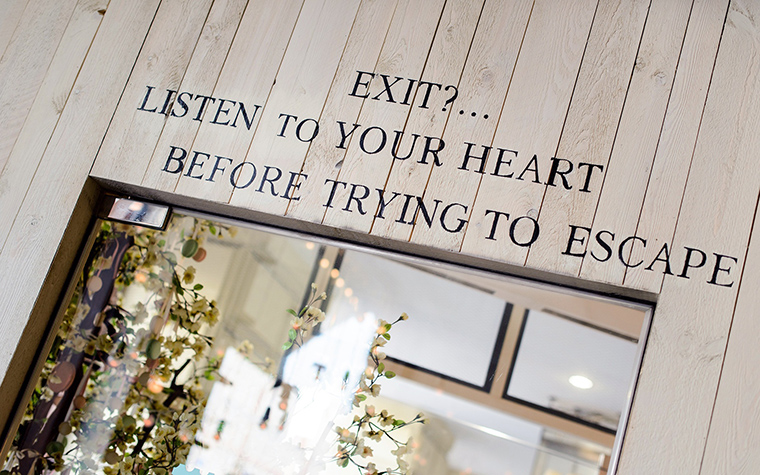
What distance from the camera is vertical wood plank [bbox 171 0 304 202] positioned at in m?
1.83

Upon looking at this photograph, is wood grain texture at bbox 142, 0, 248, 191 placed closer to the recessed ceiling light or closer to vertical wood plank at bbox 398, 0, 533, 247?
vertical wood plank at bbox 398, 0, 533, 247

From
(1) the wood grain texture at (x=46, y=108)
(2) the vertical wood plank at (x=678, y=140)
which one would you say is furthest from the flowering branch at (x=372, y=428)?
(1) the wood grain texture at (x=46, y=108)

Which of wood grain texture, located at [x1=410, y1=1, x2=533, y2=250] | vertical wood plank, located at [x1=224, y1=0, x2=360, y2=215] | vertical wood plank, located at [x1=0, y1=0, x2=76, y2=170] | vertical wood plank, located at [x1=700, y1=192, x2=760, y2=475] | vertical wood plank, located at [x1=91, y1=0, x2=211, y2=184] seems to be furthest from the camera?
→ vertical wood plank, located at [x1=0, y1=0, x2=76, y2=170]

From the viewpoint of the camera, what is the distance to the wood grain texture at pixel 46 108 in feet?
6.40

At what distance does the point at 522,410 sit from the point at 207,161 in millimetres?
1060

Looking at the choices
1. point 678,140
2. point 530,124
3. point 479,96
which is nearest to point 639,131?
point 678,140

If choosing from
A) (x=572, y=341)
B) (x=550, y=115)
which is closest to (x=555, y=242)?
(x=572, y=341)

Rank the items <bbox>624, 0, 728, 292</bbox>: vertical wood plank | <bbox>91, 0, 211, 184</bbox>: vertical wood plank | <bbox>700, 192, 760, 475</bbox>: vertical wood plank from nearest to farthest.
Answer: <bbox>700, 192, 760, 475</bbox>: vertical wood plank, <bbox>624, 0, 728, 292</bbox>: vertical wood plank, <bbox>91, 0, 211, 184</bbox>: vertical wood plank

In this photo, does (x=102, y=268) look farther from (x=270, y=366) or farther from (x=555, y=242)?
(x=555, y=242)

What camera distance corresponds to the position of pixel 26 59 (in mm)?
2096

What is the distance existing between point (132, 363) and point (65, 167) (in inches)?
23.8

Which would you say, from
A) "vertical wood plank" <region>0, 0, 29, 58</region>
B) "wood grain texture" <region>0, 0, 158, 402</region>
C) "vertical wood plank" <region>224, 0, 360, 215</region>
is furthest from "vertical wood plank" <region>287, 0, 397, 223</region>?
"vertical wood plank" <region>0, 0, 29, 58</region>

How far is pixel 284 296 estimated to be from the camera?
1.80m

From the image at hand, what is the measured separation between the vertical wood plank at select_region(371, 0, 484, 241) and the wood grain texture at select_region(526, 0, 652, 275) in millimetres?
310
